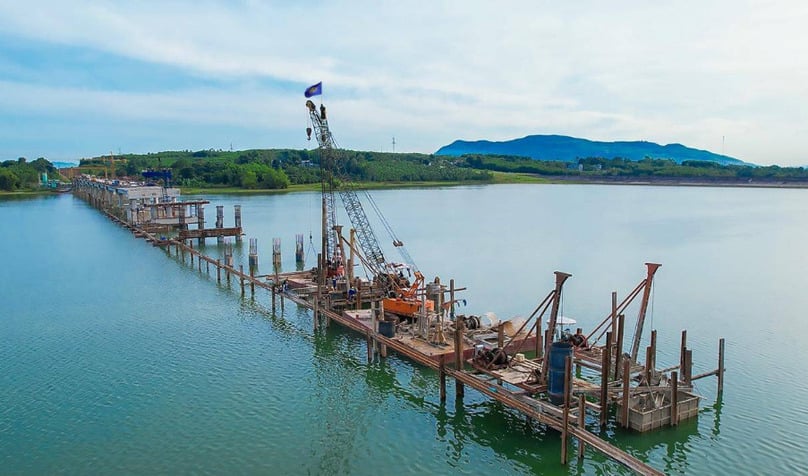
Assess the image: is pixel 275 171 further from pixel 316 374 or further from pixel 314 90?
pixel 316 374

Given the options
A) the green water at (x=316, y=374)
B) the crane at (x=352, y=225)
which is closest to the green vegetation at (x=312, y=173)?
the green water at (x=316, y=374)

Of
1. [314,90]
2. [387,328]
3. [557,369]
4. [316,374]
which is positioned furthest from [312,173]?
[557,369]

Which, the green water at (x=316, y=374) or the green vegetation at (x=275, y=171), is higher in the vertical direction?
the green vegetation at (x=275, y=171)

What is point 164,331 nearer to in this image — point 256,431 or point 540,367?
point 256,431

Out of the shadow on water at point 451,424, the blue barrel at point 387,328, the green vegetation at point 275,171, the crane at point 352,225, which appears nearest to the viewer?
the shadow on water at point 451,424

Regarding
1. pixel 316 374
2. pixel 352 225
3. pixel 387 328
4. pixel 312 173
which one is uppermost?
pixel 312 173

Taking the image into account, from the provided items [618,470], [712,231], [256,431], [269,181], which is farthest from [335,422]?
[269,181]

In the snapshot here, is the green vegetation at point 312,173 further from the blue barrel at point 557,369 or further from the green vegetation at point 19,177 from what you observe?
the blue barrel at point 557,369
